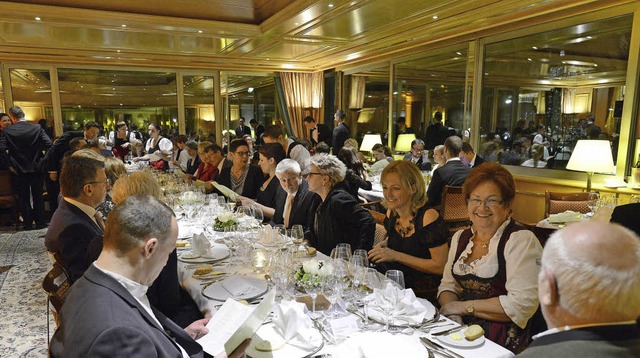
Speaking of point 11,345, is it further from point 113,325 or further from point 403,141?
point 403,141

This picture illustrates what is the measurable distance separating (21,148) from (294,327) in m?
6.64

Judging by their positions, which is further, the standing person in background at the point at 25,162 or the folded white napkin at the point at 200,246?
the standing person in background at the point at 25,162

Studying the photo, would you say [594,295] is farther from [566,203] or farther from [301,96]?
[301,96]

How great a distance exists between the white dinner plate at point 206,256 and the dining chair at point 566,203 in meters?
3.38

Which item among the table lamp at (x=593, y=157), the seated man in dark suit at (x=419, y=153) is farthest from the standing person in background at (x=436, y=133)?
the table lamp at (x=593, y=157)

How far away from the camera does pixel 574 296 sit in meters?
0.88

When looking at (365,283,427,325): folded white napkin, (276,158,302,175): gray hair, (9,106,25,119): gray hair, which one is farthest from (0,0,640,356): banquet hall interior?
(365,283,427,325): folded white napkin

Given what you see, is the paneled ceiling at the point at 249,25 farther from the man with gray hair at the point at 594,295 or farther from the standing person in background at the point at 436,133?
the man with gray hair at the point at 594,295

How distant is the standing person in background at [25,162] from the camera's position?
6203 mm

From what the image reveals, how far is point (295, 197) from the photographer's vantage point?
3348mm

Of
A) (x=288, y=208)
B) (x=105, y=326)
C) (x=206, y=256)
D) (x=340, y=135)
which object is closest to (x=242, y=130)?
(x=340, y=135)

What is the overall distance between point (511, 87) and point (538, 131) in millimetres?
778

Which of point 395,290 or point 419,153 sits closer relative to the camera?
point 395,290

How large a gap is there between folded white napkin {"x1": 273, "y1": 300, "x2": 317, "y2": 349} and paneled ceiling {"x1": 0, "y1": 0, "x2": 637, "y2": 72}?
13.8ft
